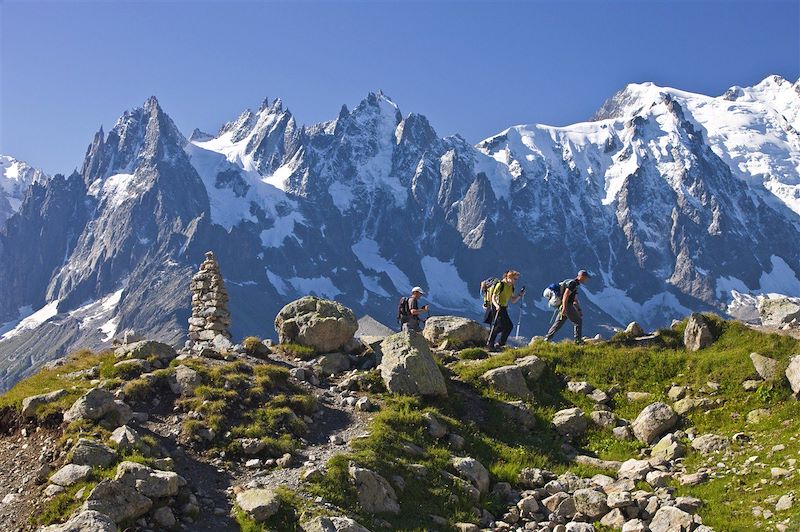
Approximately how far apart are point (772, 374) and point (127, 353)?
20.6 m

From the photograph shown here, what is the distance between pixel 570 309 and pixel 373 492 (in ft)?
45.9

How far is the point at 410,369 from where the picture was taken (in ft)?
78.5

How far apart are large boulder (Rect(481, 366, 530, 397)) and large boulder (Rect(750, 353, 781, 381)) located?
23.6ft

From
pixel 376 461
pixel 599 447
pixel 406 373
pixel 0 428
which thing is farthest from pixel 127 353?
pixel 599 447

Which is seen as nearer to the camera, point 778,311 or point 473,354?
point 473,354

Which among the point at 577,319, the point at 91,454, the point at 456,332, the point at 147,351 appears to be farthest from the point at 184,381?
the point at 577,319

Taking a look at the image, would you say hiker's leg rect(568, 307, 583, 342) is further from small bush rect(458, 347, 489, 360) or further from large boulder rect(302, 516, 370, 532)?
large boulder rect(302, 516, 370, 532)

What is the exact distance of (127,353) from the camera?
24703mm

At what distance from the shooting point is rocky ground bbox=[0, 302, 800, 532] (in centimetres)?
1579

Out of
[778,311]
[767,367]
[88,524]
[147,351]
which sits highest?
[778,311]

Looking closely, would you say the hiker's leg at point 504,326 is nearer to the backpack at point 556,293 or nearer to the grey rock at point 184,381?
the backpack at point 556,293

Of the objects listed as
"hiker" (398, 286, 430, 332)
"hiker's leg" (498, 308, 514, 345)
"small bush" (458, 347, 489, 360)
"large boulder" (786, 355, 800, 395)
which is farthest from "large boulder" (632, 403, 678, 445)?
"hiker" (398, 286, 430, 332)

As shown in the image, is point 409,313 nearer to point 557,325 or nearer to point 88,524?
point 557,325

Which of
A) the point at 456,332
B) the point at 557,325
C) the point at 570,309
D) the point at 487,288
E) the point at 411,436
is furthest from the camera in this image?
the point at 487,288
